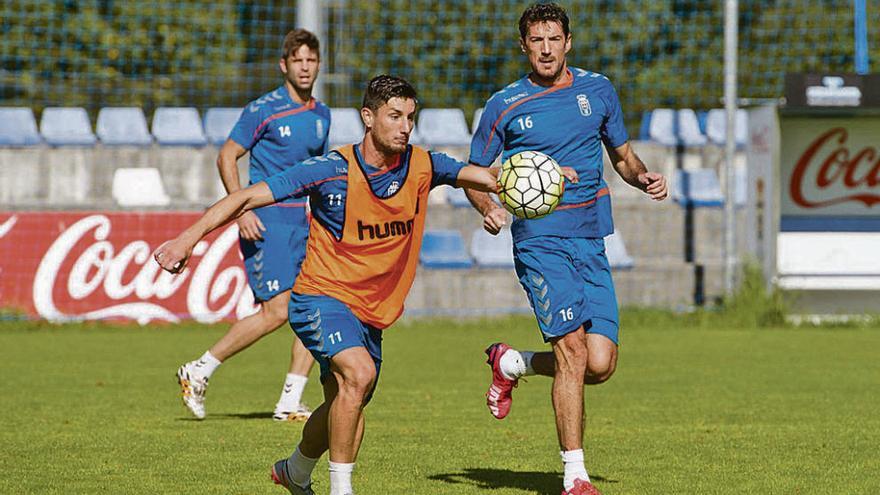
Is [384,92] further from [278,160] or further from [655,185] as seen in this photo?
[278,160]

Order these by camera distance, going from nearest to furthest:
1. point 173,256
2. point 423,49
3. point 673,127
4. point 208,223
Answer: point 173,256
point 208,223
point 673,127
point 423,49

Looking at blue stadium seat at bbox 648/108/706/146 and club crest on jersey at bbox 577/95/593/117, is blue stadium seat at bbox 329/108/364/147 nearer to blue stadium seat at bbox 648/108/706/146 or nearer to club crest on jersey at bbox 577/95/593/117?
blue stadium seat at bbox 648/108/706/146

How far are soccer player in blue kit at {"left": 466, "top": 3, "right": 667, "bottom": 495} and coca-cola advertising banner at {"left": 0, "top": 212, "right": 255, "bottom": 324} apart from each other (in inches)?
375

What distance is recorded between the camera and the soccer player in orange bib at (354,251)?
6367 mm

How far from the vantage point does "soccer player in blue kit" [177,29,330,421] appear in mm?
9930

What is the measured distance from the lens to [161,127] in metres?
21.6

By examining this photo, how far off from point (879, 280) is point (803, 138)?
1912mm

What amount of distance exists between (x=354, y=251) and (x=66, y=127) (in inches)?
634

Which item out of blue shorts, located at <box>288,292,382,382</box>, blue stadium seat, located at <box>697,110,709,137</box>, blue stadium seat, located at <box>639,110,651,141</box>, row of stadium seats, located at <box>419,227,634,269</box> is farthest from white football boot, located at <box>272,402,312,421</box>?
blue stadium seat, located at <box>697,110,709,137</box>

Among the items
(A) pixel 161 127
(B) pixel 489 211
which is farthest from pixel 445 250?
(B) pixel 489 211

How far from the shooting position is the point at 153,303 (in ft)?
55.4

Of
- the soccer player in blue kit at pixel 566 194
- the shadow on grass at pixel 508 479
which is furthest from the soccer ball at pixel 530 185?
the shadow on grass at pixel 508 479

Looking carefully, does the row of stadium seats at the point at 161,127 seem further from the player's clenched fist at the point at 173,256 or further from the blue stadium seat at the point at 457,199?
the player's clenched fist at the point at 173,256

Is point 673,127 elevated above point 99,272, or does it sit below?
above
